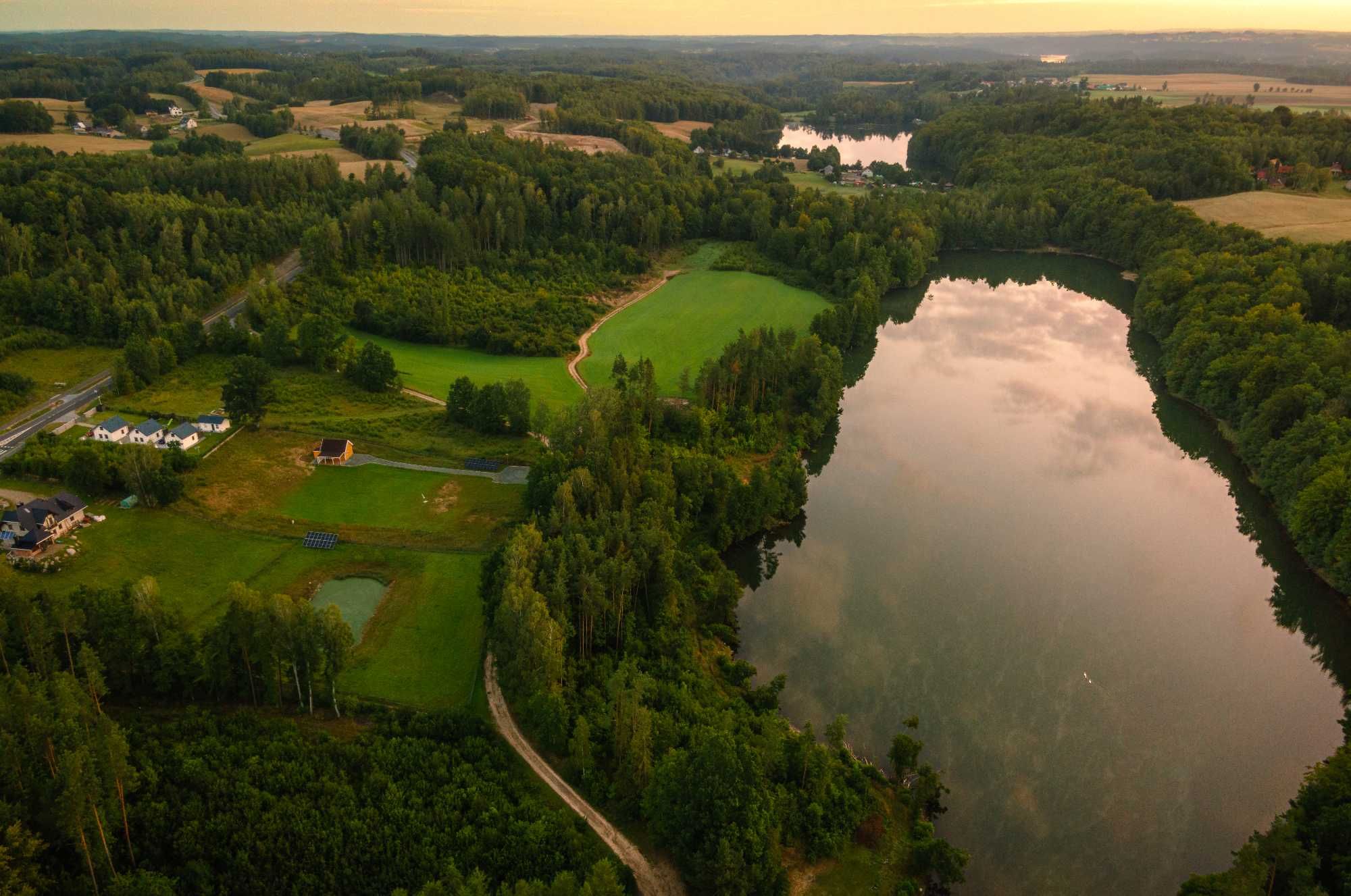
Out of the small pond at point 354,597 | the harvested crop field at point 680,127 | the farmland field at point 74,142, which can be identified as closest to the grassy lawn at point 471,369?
the small pond at point 354,597

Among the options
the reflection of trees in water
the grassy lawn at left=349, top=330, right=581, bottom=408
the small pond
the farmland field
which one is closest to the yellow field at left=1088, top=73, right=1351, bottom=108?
the reflection of trees in water

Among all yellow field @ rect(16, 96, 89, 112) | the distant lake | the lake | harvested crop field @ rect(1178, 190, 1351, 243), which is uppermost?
yellow field @ rect(16, 96, 89, 112)

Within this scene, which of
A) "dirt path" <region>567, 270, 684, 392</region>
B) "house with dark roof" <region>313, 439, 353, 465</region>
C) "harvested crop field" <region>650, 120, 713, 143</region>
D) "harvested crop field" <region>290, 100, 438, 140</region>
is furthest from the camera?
"harvested crop field" <region>650, 120, 713, 143</region>

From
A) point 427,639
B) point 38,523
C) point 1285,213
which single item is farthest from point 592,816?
point 1285,213

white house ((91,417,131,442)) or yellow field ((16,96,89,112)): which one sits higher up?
yellow field ((16,96,89,112))

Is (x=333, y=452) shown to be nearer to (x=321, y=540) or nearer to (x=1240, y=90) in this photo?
(x=321, y=540)

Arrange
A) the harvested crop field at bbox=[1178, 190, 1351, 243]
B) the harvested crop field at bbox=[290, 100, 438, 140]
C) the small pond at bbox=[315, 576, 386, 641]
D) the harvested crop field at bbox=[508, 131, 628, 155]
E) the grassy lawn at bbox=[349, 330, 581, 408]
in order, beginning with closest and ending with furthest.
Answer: the small pond at bbox=[315, 576, 386, 641], the grassy lawn at bbox=[349, 330, 581, 408], the harvested crop field at bbox=[1178, 190, 1351, 243], the harvested crop field at bbox=[508, 131, 628, 155], the harvested crop field at bbox=[290, 100, 438, 140]

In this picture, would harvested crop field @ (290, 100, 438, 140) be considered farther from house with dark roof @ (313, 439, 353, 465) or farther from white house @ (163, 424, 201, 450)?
house with dark roof @ (313, 439, 353, 465)
